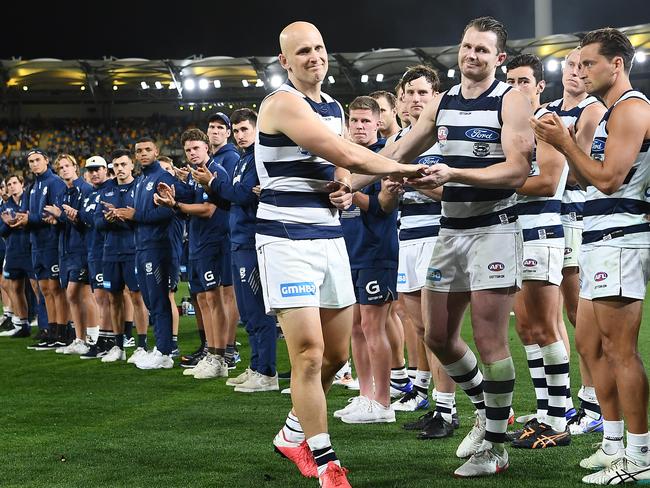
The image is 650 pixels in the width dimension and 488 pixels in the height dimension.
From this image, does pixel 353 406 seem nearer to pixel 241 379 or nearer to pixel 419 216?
pixel 419 216

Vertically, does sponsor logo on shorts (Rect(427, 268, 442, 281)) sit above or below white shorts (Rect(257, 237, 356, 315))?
below

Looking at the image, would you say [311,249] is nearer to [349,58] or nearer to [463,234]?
[463,234]

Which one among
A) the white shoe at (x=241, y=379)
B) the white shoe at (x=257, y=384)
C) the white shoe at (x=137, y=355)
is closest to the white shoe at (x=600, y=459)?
the white shoe at (x=257, y=384)

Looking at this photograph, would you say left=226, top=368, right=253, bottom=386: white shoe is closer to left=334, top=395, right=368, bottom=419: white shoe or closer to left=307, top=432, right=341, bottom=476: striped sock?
left=334, top=395, right=368, bottom=419: white shoe

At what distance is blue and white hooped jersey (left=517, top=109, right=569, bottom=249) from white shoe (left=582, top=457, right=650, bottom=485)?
1787 mm

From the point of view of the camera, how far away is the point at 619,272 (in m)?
4.91

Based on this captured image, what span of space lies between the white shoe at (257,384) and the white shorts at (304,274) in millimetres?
3639

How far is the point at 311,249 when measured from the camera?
16.6 feet

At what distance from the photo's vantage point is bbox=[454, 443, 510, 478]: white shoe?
17.1ft

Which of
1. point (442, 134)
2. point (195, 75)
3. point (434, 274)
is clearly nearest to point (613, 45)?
point (442, 134)

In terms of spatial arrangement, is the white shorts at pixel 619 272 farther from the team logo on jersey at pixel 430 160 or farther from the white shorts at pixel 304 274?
the team logo on jersey at pixel 430 160

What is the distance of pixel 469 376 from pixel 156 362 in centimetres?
554

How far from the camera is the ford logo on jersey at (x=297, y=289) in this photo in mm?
4969

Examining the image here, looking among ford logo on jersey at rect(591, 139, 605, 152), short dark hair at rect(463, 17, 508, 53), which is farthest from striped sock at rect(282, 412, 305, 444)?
short dark hair at rect(463, 17, 508, 53)
